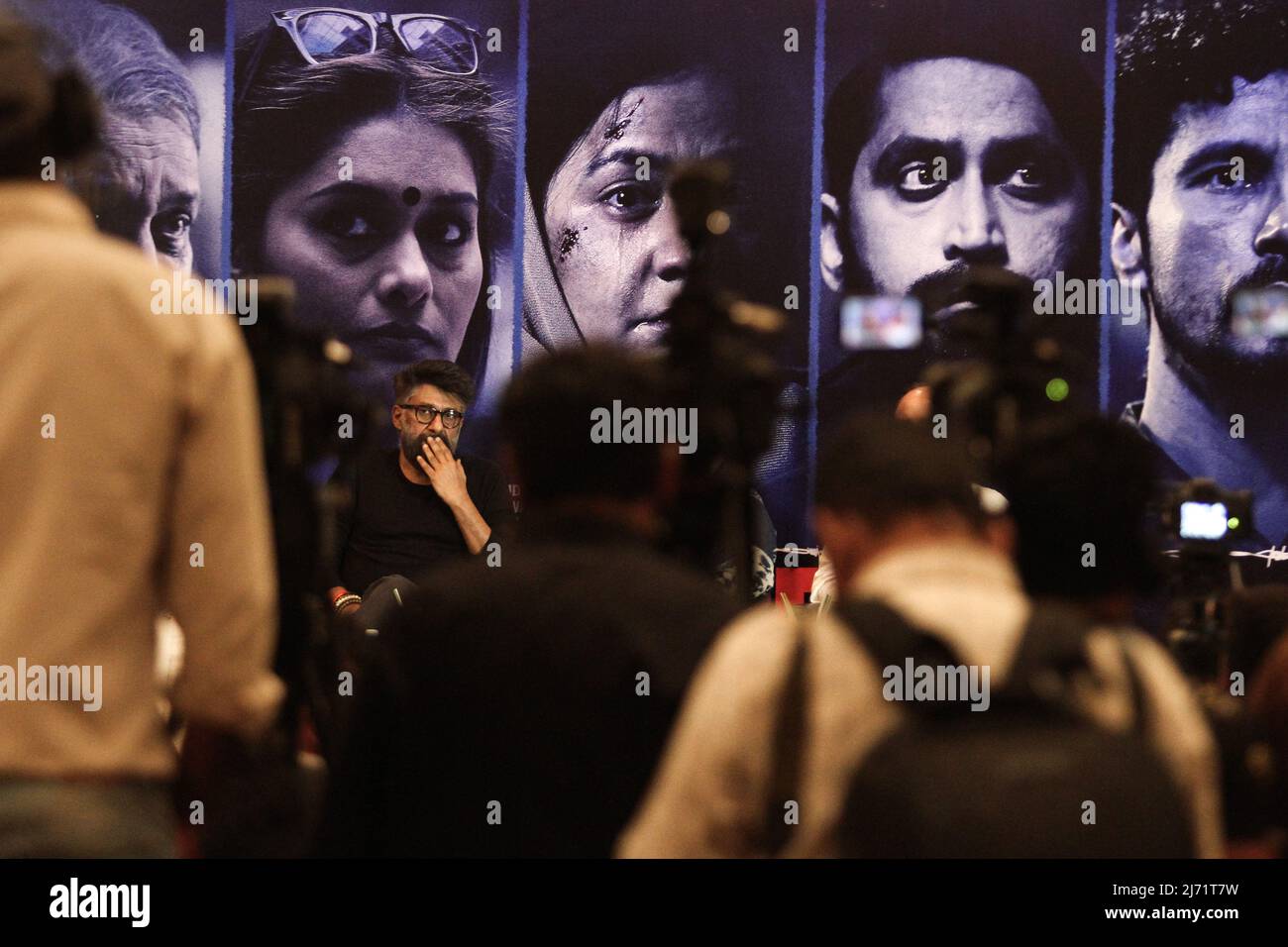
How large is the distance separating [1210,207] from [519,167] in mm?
2991

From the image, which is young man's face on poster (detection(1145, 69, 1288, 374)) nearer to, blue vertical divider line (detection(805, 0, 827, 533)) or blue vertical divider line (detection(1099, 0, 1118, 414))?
blue vertical divider line (detection(1099, 0, 1118, 414))

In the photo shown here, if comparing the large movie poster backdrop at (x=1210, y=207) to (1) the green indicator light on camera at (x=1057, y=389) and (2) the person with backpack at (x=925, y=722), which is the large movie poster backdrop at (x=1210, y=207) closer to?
(1) the green indicator light on camera at (x=1057, y=389)

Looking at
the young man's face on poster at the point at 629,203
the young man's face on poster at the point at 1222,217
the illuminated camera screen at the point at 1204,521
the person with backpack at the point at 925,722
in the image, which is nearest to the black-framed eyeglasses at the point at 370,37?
the young man's face on poster at the point at 629,203

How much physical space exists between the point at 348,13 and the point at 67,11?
1167 mm

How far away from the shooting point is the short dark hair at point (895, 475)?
62.9 inches

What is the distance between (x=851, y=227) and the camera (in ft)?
21.1

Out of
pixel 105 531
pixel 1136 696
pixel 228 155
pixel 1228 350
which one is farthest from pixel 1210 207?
pixel 105 531

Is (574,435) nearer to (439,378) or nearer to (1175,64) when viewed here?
(439,378)

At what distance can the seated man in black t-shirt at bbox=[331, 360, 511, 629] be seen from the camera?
191 inches

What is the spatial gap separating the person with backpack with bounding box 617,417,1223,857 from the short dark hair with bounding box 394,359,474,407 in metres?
3.49

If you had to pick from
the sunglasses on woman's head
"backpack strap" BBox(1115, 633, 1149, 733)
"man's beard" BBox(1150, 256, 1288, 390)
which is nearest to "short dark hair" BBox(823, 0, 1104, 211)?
"man's beard" BBox(1150, 256, 1288, 390)

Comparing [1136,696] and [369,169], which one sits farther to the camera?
[369,169]

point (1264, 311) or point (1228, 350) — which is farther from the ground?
point (1228, 350)

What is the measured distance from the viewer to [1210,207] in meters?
6.41
